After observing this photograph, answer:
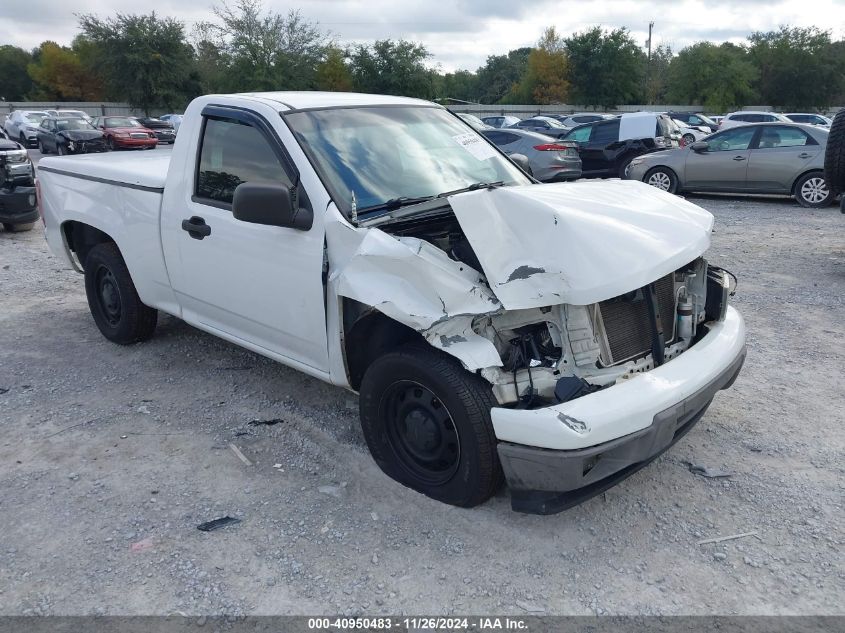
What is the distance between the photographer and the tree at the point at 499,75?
82812mm

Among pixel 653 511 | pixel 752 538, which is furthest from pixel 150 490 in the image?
pixel 752 538

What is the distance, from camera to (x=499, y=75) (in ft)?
279

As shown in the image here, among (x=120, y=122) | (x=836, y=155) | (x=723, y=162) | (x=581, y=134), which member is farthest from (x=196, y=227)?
(x=120, y=122)

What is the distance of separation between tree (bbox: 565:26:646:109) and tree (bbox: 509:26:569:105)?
250 centimetres

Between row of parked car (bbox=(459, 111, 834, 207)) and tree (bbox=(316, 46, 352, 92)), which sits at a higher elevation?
tree (bbox=(316, 46, 352, 92))

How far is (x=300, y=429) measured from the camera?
168 inches

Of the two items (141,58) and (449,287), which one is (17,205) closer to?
(449,287)

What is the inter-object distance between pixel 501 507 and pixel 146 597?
5.36ft

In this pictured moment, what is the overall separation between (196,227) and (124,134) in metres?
25.9

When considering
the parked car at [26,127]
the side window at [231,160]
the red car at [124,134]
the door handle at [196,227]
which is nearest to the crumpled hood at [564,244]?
the side window at [231,160]

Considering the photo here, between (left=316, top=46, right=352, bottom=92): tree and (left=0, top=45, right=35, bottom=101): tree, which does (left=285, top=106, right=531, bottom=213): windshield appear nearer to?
(left=316, top=46, right=352, bottom=92): tree

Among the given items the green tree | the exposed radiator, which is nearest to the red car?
the exposed radiator

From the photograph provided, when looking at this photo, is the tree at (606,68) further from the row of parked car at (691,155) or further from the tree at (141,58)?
the row of parked car at (691,155)

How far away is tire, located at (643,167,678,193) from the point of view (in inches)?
549
